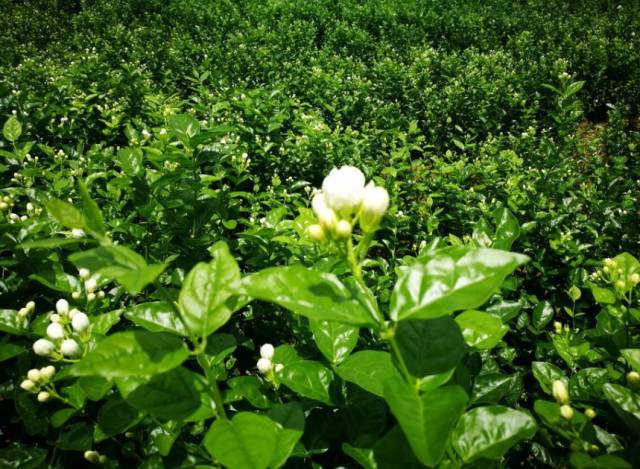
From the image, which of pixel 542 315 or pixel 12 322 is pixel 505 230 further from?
pixel 12 322

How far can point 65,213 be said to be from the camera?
2.29ft

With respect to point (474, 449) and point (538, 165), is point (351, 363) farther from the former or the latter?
point (538, 165)

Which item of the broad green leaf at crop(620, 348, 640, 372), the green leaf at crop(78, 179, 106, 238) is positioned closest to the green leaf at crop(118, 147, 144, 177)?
the green leaf at crop(78, 179, 106, 238)

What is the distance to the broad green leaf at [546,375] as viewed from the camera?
3.92 ft

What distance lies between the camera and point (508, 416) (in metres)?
0.81

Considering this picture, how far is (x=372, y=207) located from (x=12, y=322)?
1163mm

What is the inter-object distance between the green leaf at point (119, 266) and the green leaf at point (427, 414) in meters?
0.46

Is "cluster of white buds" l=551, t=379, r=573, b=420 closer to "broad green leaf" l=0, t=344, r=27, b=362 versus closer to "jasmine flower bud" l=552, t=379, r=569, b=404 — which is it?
"jasmine flower bud" l=552, t=379, r=569, b=404

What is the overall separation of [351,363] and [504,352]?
895 mm

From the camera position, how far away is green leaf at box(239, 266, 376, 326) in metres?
0.68

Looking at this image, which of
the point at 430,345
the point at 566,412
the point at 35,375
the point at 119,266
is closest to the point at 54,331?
the point at 35,375

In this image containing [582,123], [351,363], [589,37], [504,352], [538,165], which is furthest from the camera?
[589,37]

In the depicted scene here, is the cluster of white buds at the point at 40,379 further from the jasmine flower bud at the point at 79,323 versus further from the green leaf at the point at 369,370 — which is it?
the green leaf at the point at 369,370

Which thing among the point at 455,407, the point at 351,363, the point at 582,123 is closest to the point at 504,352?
the point at 351,363
